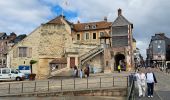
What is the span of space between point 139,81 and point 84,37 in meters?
57.5

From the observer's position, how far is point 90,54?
5331cm

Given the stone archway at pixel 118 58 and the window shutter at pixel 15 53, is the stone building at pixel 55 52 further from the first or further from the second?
the stone archway at pixel 118 58

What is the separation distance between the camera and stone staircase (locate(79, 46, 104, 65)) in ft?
169

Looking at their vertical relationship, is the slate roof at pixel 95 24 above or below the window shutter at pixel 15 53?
above

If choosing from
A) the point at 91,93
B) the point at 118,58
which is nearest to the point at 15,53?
the point at 118,58

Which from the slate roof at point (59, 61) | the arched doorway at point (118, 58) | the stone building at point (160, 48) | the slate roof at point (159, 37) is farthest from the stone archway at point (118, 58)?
the slate roof at point (159, 37)

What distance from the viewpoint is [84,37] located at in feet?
253

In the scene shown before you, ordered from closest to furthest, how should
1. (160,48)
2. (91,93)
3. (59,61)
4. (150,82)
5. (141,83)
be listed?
1. (150,82)
2. (141,83)
3. (91,93)
4. (59,61)
5. (160,48)

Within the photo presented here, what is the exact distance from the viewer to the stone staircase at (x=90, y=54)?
51.5m

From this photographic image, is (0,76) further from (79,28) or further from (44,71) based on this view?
(79,28)

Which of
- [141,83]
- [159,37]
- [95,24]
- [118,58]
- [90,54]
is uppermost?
[159,37]

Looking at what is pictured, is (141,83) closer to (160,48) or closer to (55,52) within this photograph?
(55,52)

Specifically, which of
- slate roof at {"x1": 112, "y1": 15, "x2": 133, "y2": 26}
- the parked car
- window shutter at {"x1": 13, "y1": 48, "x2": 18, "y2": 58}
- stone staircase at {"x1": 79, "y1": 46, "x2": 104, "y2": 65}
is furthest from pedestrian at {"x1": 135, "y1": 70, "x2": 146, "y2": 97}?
slate roof at {"x1": 112, "y1": 15, "x2": 133, "y2": 26}

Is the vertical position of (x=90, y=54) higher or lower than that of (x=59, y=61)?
higher
